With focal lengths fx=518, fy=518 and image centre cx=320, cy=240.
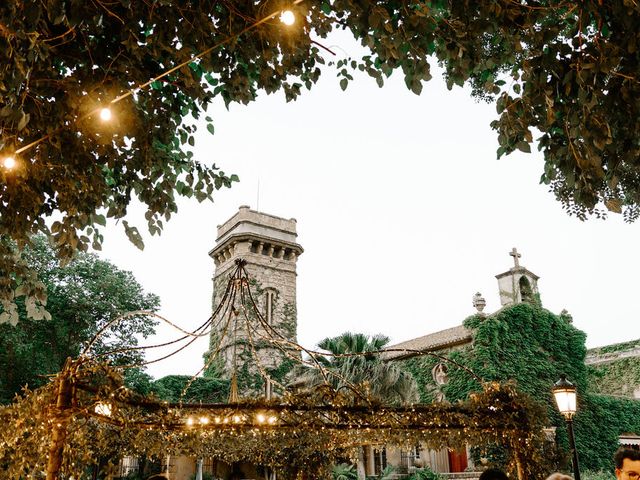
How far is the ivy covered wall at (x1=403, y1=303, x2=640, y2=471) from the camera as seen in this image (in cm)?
1908

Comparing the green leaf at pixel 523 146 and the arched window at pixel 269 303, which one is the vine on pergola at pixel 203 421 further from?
the arched window at pixel 269 303

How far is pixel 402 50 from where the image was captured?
14.0ft

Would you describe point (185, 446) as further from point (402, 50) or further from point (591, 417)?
point (591, 417)

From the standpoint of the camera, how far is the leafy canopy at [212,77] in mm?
Result: 3402

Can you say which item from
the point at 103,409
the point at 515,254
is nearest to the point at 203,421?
the point at 103,409

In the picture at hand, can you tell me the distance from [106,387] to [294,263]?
2157 centimetres

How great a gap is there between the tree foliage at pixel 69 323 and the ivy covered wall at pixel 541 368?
12.3 meters

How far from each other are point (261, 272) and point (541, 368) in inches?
512

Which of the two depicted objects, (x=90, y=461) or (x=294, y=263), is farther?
(x=294, y=263)

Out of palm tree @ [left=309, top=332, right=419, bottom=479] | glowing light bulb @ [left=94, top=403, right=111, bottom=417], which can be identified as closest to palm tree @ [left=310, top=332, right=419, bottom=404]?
palm tree @ [left=309, top=332, right=419, bottom=479]

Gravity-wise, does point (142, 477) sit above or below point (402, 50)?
below

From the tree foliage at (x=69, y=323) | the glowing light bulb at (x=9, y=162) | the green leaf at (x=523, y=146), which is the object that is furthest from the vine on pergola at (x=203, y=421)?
the tree foliage at (x=69, y=323)

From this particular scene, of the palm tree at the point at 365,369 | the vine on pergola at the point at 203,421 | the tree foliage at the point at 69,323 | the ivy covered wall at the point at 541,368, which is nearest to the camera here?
the vine on pergola at the point at 203,421

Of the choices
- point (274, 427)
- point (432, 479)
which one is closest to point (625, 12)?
point (274, 427)
